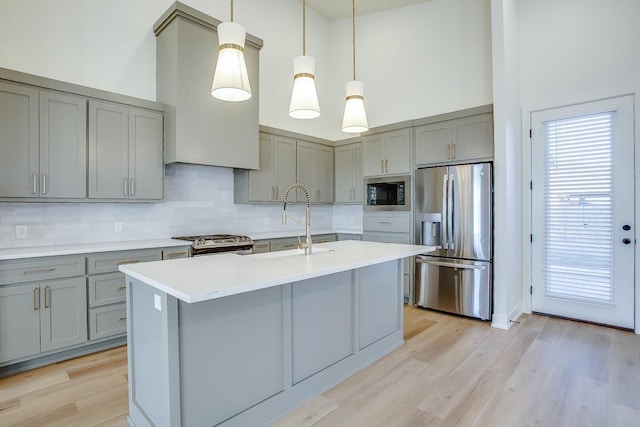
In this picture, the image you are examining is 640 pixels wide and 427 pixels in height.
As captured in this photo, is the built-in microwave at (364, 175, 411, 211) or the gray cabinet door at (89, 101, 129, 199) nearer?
the gray cabinet door at (89, 101, 129, 199)

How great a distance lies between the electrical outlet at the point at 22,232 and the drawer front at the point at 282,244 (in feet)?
8.04

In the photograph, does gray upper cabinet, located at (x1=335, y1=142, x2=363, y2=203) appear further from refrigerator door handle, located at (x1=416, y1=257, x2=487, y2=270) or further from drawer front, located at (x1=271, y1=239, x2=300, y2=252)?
refrigerator door handle, located at (x1=416, y1=257, x2=487, y2=270)

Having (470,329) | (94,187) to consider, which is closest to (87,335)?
(94,187)

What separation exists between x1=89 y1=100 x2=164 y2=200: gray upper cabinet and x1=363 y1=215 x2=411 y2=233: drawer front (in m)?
2.78

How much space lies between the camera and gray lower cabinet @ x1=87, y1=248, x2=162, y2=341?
2.96 metres

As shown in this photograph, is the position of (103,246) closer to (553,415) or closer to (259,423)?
(259,423)

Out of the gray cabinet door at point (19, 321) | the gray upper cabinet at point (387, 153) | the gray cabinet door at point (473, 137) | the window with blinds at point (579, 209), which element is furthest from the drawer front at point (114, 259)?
the window with blinds at point (579, 209)

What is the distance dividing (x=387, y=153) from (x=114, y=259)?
3.47 meters

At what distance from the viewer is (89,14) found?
3.43 metres

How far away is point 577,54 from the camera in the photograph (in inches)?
148

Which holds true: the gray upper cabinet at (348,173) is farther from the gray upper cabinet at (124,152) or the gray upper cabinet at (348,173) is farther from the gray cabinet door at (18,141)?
the gray cabinet door at (18,141)

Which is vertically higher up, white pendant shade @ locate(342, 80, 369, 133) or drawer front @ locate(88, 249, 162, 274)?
white pendant shade @ locate(342, 80, 369, 133)

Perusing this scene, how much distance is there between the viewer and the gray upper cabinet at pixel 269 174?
14.8ft

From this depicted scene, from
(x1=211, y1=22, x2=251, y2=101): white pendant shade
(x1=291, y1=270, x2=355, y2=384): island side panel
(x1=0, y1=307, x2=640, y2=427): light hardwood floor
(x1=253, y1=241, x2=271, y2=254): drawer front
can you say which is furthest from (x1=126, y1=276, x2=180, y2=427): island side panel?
(x1=253, y1=241, x2=271, y2=254): drawer front
